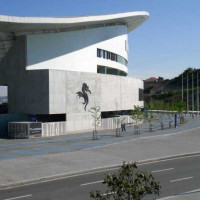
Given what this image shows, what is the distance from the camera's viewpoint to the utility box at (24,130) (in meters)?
34.6

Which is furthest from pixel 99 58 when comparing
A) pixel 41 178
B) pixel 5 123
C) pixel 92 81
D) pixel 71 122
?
pixel 41 178

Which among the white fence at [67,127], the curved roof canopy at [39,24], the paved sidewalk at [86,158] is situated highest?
the curved roof canopy at [39,24]

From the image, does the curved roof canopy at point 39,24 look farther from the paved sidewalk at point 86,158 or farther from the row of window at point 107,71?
the paved sidewalk at point 86,158

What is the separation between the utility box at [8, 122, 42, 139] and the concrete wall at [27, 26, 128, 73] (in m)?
7.33

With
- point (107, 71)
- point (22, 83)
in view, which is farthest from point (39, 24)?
point (107, 71)

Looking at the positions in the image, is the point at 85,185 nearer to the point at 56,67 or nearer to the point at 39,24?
the point at 39,24

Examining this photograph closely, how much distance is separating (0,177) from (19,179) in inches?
41.9

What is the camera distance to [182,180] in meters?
15.5

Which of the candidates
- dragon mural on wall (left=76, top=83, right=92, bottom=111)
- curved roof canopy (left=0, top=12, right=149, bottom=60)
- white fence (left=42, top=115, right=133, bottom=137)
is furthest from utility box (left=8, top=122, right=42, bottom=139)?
curved roof canopy (left=0, top=12, right=149, bottom=60)

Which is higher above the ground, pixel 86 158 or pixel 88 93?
pixel 88 93

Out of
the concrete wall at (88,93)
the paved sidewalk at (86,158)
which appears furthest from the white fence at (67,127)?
the paved sidewalk at (86,158)

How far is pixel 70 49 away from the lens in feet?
140

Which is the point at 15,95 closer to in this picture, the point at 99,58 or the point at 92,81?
the point at 92,81

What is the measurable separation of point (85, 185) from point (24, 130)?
21.4 metres
